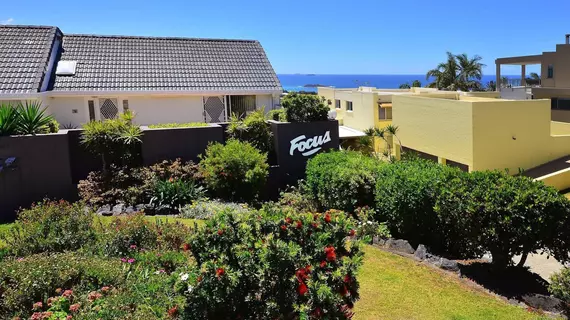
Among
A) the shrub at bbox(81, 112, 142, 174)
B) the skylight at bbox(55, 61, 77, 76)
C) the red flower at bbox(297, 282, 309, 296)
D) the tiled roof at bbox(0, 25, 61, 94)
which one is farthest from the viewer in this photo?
the skylight at bbox(55, 61, 77, 76)

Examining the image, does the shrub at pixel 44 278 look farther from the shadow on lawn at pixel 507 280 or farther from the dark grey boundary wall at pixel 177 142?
the dark grey boundary wall at pixel 177 142

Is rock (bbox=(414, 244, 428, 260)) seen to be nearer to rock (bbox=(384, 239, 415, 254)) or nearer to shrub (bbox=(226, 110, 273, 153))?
rock (bbox=(384, 239, 415, 254))

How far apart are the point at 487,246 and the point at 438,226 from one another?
1756 mm

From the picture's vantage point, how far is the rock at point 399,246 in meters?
10.6

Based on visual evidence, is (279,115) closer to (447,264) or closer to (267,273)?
(447,264)

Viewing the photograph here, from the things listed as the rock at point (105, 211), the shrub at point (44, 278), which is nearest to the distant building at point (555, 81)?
the rock at point (105, 211)

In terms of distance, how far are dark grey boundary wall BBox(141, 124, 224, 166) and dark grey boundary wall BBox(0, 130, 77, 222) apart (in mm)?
2437

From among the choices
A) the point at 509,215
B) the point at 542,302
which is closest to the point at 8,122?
the point at 509,215

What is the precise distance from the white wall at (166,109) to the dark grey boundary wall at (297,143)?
6.79 m

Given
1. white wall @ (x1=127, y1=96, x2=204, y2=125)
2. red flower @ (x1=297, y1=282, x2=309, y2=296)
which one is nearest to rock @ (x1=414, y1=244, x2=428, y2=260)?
red flower @ (x1=297, y1=282, x2=309, y2=296)

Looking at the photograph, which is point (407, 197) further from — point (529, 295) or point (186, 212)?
point (186, 212)

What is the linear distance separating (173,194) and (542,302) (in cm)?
979

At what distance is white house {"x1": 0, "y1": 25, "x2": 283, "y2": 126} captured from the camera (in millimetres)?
20797

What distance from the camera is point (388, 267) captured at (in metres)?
9.35
